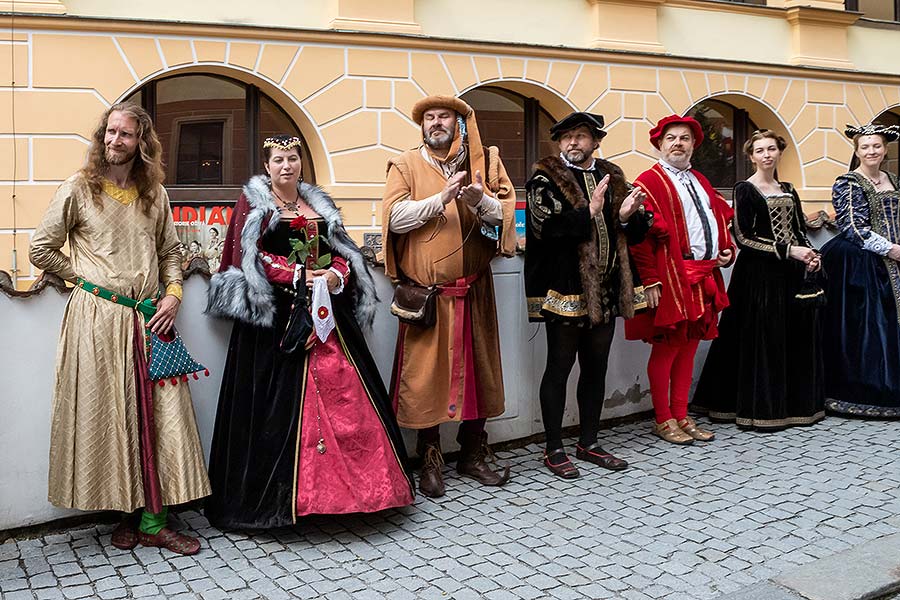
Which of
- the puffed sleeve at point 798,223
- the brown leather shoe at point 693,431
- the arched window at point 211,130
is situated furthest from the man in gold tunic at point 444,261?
the arched window at point 211,130

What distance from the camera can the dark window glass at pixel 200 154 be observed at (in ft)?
32.8

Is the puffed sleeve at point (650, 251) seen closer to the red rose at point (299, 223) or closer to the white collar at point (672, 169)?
the white collar at point (672, 169)

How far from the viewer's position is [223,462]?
428cm

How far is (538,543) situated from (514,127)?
7786mm

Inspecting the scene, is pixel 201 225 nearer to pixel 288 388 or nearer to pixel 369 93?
pixel 369 93

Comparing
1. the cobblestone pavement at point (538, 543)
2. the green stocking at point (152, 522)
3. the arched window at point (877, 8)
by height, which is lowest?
the cobblestone pavement at point (538, 543)

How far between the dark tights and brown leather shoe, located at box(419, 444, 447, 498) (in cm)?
65

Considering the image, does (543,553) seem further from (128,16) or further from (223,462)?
(128,16)

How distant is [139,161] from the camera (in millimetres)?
4098

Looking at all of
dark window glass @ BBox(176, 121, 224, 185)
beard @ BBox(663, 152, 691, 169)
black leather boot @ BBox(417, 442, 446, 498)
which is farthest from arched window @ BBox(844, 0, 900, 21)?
black leather boot @ BBox(417, 442, 446, 498)

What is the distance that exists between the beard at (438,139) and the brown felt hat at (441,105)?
11 cm

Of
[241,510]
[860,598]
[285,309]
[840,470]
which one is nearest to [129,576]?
[241,510]

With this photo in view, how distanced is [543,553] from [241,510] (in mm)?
1295

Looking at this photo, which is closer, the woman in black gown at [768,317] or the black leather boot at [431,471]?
the black leather boot at [431,471]
